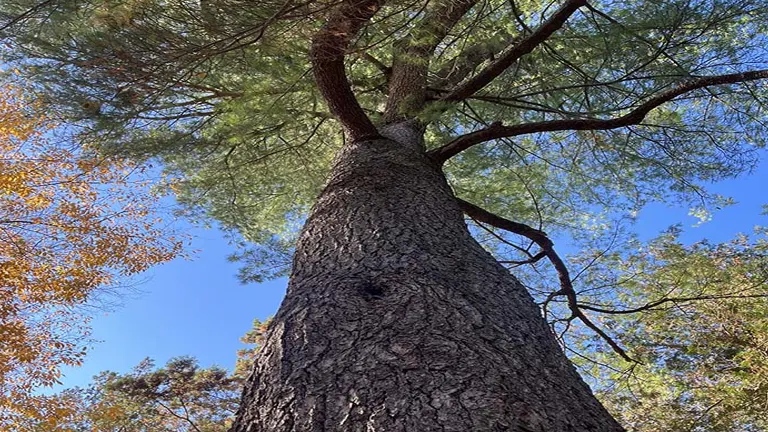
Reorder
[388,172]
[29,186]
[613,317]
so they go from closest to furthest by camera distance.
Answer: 1. [388,172]
2. [613,317]
3. [29,186]

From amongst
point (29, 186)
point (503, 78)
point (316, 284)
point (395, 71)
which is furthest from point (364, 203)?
point (29, 186)

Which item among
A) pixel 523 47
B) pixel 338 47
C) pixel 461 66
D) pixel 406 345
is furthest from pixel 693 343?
pixel 406 345

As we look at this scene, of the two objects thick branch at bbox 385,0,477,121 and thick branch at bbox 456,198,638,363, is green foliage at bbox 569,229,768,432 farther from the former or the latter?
thick branch at bbox 385,0,477,121

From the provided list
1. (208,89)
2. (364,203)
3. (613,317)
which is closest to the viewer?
(364,203)

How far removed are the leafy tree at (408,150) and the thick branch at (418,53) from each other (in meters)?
0.02

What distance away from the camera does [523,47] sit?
2789 millimetres

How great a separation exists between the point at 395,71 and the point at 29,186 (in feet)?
15.1

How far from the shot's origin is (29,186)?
19.3 ft

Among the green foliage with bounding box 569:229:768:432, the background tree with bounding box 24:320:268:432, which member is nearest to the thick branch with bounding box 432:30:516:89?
the green foliage with bounding box 569:229:768:432

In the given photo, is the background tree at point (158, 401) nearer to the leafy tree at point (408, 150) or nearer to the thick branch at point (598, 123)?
the leafy tree at point (408, 150)

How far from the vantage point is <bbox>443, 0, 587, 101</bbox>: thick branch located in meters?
2.58

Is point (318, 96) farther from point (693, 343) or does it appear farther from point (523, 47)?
point (693, 343)

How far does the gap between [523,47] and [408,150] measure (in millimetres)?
846

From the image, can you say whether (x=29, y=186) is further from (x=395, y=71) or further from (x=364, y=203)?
(x=364, y=203)
